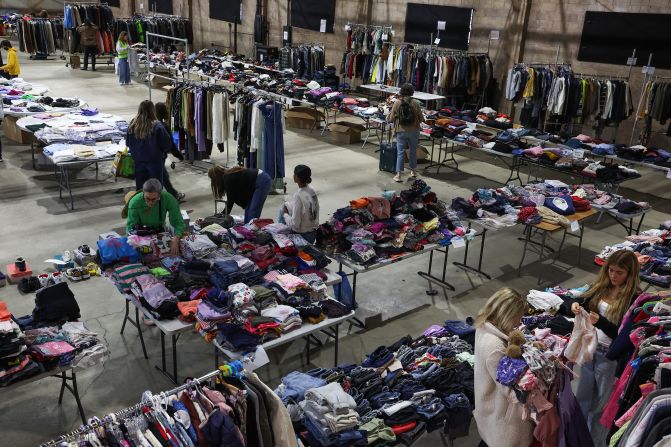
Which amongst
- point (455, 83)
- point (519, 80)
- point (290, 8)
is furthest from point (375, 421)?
point (290, 8)

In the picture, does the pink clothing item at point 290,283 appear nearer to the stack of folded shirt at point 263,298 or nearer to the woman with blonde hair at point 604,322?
the stack of folded shirt at point 263,298

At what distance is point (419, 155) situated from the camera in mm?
12242

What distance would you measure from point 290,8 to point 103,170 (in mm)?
11743

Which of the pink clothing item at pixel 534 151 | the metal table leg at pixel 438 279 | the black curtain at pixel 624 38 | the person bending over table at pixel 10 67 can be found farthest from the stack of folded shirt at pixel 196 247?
the black curtain at pixel 624 38

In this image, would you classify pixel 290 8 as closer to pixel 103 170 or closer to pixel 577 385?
pixel 103 170

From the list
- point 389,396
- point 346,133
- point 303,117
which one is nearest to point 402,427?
point 389,396

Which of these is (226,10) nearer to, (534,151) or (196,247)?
(534,151)

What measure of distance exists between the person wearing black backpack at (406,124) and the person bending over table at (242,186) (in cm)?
450

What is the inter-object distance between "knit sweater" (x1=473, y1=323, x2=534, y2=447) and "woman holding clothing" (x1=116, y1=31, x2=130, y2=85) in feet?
54.6

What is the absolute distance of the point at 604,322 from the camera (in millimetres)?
4332

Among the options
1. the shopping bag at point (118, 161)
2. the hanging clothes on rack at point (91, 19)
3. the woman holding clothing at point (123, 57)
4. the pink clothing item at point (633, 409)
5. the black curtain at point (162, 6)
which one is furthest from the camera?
the black curtain at point (162, 6)

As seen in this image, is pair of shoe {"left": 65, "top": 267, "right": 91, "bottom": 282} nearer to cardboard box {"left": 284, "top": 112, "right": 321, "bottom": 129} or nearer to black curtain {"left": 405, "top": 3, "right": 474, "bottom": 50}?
cardboard box {"left": 284, "top": 112, "right": 321, "bottom": 129}

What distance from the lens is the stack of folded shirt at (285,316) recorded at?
468 cm

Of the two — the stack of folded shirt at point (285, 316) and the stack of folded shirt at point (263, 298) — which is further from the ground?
the stack of folded shirt at point (263, 298)
